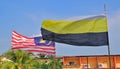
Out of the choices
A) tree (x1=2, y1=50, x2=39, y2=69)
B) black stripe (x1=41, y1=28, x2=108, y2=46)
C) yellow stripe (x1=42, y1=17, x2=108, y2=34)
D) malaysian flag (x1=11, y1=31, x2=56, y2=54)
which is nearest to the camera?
black stripe (x1=41, y1=28, x2=108, y2=46)

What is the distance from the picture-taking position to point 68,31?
16422mm

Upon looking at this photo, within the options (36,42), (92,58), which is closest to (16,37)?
(36,42)

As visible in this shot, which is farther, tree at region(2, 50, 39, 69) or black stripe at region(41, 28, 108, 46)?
tree at region(2, 50, 39, 69)

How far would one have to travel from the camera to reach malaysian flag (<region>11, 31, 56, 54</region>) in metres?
32.5

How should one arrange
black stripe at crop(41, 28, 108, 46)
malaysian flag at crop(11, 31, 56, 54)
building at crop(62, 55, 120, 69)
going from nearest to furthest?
black stripe at crop(41, 28, 108, 46), malaysian flag at crop(11, 31, 56, 54), building at crop(62, 55, 120, 69)

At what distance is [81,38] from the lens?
16.2m

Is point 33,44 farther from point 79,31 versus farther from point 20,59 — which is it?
point 79,31

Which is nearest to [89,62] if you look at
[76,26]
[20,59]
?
[20,59]

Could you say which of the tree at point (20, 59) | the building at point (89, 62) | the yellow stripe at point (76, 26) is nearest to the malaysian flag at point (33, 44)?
the tree at point (20, 59)

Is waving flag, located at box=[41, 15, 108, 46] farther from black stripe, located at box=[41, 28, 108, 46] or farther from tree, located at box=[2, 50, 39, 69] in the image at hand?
tree, located at box=[2, 50, 39, 69]

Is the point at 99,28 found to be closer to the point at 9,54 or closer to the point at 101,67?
the point at 9,54

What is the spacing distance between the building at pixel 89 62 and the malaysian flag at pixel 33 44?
73.4 ft

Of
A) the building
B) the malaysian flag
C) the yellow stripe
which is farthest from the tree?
the building

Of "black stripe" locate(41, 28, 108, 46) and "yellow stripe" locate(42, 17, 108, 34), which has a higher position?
"yellow stripe" locate(42, 17, 108, 34)
